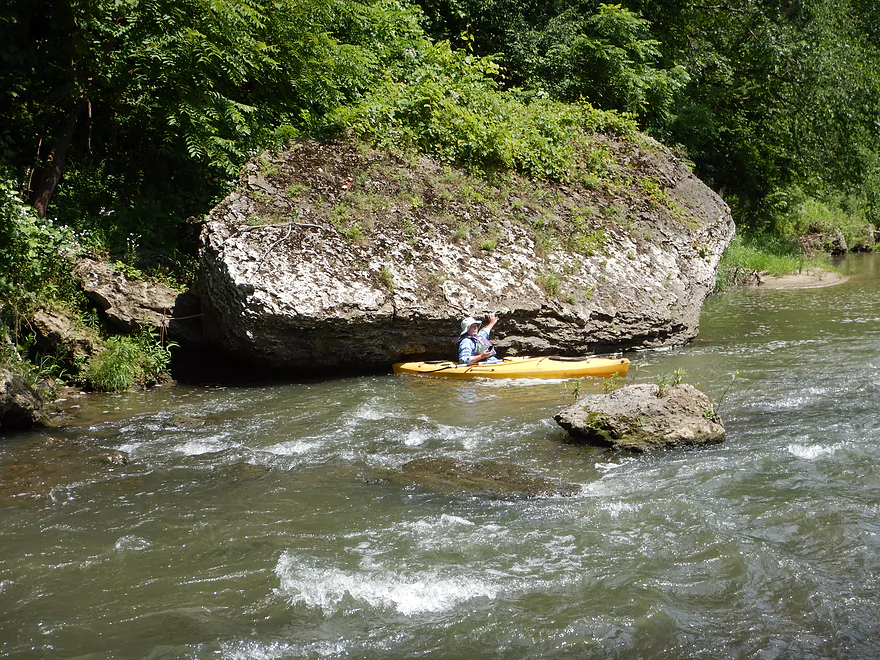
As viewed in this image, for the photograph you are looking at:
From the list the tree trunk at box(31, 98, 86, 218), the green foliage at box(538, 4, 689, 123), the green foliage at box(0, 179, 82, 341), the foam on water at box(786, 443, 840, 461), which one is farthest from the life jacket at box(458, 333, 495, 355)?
the green foliage at box(538, 4, 689, 123)

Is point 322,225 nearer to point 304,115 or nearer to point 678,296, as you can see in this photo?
point 304,115

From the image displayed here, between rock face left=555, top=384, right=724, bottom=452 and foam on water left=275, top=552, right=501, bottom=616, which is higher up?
rock face left=555, top=384, right=724, bottom=452

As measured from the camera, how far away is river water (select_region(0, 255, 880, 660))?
3494mm

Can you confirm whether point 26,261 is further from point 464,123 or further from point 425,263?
point 464,123

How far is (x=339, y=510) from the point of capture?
16.4 ft

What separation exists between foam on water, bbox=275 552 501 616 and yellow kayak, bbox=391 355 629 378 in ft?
17.0

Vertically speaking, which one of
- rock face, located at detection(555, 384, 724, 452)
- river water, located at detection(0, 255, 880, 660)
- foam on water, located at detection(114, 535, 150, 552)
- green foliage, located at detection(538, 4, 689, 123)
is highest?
green foliage, located at detection(538, 4, 689, 123)

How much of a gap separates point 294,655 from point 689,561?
7.13 ft

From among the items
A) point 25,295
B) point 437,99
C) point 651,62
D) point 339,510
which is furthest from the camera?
point 651,62

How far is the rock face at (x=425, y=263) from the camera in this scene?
908cm

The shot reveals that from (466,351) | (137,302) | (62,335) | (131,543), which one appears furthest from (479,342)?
(131,543)

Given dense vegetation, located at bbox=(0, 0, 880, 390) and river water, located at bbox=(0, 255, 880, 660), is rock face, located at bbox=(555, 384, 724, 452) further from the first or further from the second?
dense vegetation, located at bbox=(0, 0, 880, 390)

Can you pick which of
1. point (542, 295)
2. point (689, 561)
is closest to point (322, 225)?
point (542, 295)

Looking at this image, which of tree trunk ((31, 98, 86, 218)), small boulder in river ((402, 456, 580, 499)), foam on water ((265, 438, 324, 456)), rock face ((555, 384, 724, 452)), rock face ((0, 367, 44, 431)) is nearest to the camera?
small boulder in river ((402, 456, 580, 499))
